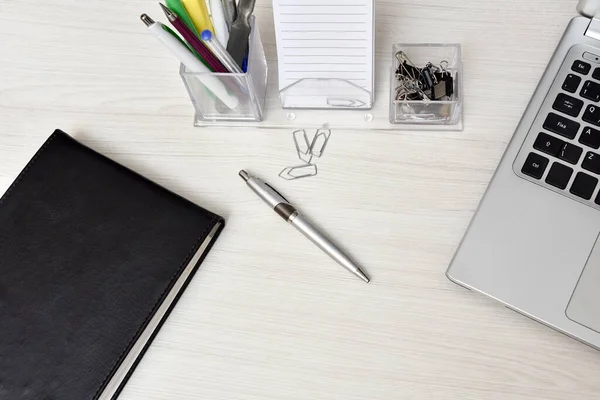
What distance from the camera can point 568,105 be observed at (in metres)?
0.63

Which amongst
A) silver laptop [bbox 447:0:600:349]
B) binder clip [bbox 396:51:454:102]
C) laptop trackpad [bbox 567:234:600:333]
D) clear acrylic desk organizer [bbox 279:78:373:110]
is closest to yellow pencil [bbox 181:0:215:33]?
clear acrylic desk organizer [bbox 279:78:373:110]

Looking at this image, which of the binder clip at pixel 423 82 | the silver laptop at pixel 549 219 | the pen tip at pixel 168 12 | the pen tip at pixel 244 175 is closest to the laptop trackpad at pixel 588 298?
the silver laptop at pixel 549 219

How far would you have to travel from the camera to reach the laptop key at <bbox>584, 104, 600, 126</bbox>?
62 centimetres

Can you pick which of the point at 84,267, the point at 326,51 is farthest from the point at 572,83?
the point at 84,267

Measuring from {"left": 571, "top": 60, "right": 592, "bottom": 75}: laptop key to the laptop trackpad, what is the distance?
190 mm

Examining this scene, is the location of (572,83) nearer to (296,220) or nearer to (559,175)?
(559,175)

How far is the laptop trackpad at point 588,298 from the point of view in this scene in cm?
57

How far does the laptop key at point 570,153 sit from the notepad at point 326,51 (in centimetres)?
21

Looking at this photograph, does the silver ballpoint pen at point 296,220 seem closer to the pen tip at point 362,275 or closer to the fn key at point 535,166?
the pen tip at point 362,275

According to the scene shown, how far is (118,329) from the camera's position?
600 millimetres

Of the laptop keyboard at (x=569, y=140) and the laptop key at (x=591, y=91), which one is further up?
the laptop key at (x=591, y=91)

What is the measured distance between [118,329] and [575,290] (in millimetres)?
437

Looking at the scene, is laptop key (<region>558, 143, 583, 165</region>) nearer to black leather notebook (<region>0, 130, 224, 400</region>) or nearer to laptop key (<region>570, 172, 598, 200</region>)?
laptop key (<region>570, 172, 598, 200</region>)

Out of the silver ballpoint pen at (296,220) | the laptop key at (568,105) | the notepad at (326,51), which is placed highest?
the notepad at (326,51)
